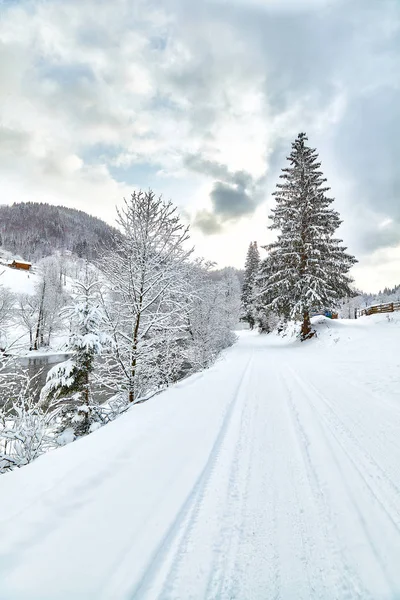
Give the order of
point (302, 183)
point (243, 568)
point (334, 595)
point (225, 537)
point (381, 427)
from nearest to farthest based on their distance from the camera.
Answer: point (334, 595), point (243, 568), point (225, 537), point (381, 427), point (302, 183)

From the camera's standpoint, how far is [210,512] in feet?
7.24

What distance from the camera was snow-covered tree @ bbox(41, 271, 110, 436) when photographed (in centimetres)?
809

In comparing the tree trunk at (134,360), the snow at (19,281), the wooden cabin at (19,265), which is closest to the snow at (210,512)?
→ the tree trunk at (134,360)

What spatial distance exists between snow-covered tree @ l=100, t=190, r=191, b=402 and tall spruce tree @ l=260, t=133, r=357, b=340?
13.0 metres

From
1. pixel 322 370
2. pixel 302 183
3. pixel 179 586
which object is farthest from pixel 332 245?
pixel 179 586

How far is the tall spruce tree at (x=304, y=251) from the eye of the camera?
18.9 m

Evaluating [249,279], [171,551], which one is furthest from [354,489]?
[249,279]

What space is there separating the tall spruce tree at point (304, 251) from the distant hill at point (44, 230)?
98.5m

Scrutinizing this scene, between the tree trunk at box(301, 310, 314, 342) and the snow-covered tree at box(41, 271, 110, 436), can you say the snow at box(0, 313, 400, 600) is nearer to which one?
the snow-covered tree at box(41, 271, 110, 436)

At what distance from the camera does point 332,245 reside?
64.1ft

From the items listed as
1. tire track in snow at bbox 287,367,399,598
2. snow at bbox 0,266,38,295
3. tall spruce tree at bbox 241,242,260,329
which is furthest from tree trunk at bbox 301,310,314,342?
snow at bbox 0,266,38,295

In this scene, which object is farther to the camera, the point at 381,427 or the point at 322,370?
the point at 322,370

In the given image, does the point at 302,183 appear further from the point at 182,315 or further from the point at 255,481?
the point at 255,481

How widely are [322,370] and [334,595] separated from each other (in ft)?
28.9
